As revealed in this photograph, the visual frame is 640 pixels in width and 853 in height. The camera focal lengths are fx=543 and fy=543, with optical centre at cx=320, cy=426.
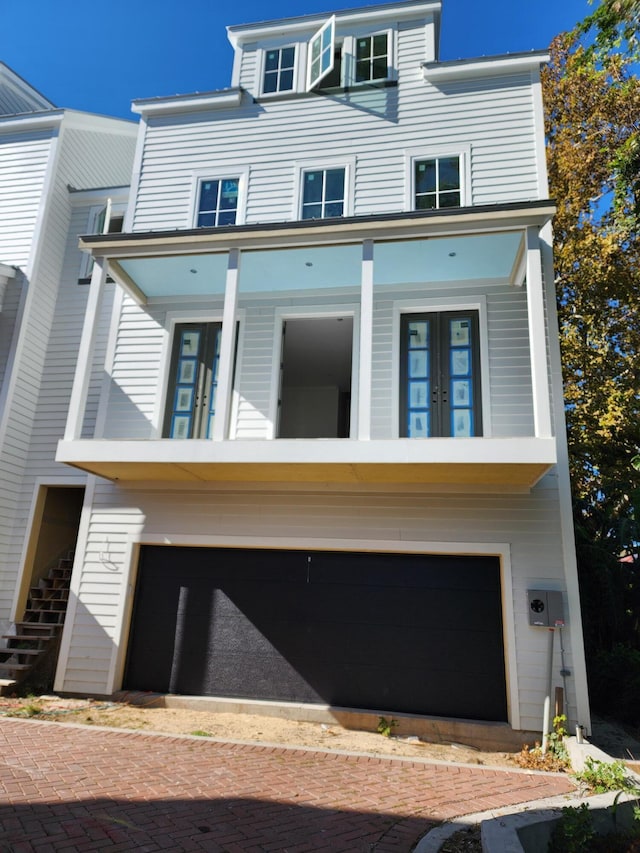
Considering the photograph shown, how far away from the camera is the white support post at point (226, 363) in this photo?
22.8ft

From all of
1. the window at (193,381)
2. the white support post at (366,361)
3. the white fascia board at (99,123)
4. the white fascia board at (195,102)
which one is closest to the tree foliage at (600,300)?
the white support post at (366,361)

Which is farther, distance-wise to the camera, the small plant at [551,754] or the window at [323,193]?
the window at [323,193]

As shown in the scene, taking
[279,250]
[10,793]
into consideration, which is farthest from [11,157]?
[10,793]

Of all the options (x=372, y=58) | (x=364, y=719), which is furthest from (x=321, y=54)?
(x=364, y=719)

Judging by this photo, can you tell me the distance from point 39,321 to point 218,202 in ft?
13.2

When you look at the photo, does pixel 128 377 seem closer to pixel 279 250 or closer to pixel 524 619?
pixel 279 250

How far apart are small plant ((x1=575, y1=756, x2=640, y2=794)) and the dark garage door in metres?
1.78

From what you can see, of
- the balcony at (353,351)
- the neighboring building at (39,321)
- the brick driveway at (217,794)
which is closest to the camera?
the brick driveway at (217,794)

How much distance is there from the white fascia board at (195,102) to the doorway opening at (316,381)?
4343 millimetres

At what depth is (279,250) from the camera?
768 cm

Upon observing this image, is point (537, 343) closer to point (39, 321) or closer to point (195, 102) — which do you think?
point (195, 102)

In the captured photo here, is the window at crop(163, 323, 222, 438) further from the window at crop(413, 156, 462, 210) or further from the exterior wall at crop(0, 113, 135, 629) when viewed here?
the window at crop(413, 156, 462, 210)

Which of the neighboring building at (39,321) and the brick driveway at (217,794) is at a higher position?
the neighboring building at (39,321)

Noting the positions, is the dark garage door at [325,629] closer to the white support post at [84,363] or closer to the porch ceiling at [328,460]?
the porch ceiling at [328,460]
